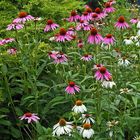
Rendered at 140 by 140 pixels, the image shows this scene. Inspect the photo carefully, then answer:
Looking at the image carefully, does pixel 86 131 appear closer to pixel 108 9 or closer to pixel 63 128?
pixel 63 128

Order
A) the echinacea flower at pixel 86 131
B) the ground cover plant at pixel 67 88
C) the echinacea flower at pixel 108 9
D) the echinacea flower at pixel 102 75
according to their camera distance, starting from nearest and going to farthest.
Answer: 1. the echinacea flower at pixel 86 131
2. the echinacea flower at pixel 102 75
3. the ground cover plant at pixel 67 88
4. the echinacea flower at pixel 108 9

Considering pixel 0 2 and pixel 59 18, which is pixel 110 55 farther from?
pixel 0 2

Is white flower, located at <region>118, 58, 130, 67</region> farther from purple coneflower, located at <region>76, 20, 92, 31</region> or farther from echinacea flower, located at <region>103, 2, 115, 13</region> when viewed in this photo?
echinacea flower, located at <region>103, 2, 115, 13</region>

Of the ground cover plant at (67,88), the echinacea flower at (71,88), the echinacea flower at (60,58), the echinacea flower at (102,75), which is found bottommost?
the ground cover plant at (67,88)

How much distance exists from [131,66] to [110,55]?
0.23 m

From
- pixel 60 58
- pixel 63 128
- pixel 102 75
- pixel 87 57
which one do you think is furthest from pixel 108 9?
pixel 63 128

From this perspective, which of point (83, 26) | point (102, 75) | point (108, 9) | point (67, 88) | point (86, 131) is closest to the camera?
point (86, 131)

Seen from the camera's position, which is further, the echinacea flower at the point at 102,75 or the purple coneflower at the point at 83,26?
the purple coneflower at the point at 83,26

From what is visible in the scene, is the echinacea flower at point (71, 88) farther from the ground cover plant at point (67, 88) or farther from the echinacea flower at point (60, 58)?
the echinacea flower at point (60, 58)

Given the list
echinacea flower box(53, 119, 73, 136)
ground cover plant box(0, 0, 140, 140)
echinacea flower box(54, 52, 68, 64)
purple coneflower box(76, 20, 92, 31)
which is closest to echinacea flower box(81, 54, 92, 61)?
ground cover plant box(0, 0, 140, 140)

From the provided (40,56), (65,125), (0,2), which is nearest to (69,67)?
(40,56)

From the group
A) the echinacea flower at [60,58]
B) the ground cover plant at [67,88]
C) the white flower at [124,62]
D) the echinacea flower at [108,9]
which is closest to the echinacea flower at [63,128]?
the ground cover plant at [67,88]

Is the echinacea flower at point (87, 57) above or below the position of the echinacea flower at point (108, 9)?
below

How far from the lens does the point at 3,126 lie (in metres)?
3.62
